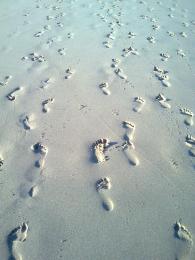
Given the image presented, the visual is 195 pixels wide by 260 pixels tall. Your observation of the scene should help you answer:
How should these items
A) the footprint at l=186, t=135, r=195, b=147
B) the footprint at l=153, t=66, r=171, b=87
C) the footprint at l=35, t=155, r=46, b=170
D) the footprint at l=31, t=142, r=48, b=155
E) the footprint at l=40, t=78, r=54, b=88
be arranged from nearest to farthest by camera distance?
the footprint at l=35, t=155, r=46, b=170 < the footprint at l=31, t=142, r=48, b=155 < the footprint at l=186, t=135, r=195, b=147 < the footprint at l=40, t=78, r=54, b=88 < the footprint at l=153, t=66, r=171, b=87

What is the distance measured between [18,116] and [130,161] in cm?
184

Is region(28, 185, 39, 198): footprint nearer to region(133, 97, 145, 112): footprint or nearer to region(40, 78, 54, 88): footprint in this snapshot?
region(133, 97, 145, 112): footprint

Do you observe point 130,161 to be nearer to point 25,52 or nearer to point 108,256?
point 108,256

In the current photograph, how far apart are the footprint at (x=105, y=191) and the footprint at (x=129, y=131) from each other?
73 cm

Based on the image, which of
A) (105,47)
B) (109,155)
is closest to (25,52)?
(105,47)

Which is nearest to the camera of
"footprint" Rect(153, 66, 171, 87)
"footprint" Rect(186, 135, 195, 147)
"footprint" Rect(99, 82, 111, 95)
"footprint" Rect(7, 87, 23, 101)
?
"footprint" Rect(186, 135, 195, 147)

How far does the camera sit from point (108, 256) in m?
2.71

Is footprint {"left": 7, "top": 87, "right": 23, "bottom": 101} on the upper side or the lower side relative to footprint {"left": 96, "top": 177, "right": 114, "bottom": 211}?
upper

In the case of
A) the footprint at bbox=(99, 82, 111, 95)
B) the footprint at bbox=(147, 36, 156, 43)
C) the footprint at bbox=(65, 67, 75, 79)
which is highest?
the footprint at bbox=(147, 36, 156, 43)

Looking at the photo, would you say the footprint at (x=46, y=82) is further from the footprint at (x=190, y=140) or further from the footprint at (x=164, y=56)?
the footprint at (x=190, y=140)

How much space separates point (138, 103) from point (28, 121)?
1.74 metres

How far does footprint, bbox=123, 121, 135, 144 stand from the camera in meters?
3.85

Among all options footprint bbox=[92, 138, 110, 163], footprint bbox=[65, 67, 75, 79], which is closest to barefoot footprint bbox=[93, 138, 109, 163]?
footprint bbox=[92, 138, 110, 163]

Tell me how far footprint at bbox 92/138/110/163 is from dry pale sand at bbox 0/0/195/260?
0.02m
